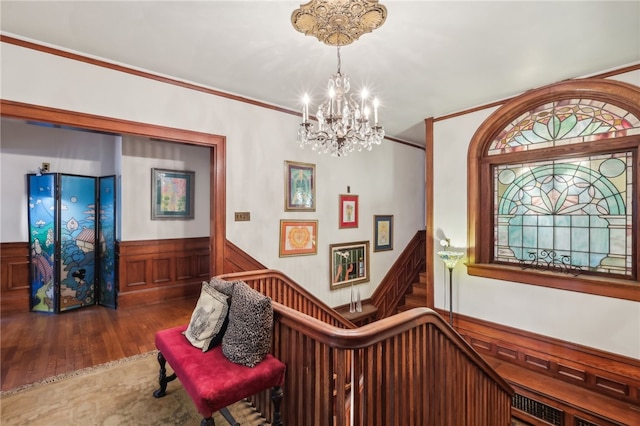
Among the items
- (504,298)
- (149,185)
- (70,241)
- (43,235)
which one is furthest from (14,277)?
(504,298)

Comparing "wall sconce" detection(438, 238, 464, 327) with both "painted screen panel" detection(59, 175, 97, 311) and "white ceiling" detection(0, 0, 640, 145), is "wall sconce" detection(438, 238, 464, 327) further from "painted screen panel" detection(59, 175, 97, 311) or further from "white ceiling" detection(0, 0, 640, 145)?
"painted screen panel" detection(59, 175, 97, 311)

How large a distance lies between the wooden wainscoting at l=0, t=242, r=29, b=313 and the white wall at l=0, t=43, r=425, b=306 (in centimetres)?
141

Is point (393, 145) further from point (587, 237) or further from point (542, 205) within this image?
point (587, 237)

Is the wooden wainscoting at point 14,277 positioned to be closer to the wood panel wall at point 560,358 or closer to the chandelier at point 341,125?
the chandelier at point 341,125

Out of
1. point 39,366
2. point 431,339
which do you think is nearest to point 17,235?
point 39,366

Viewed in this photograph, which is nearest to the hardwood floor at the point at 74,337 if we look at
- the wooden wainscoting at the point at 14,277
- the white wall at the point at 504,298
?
the wooden wainscoting at the point at 14,277

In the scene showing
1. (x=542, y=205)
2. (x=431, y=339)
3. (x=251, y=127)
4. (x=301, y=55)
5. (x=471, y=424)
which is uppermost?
(x=301, y=55)

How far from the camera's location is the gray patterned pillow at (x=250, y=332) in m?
1.83

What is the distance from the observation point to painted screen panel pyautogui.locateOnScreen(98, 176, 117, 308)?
14.6 feet

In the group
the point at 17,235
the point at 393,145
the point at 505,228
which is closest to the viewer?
the point at 505,228

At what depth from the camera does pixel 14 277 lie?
13.8 ft

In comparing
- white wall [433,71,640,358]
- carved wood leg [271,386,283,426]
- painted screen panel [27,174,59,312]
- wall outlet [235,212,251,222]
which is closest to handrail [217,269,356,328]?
wall outlet [235,212,251,222]

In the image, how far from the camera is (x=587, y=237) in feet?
10.5

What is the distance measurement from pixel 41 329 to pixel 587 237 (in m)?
6.34
